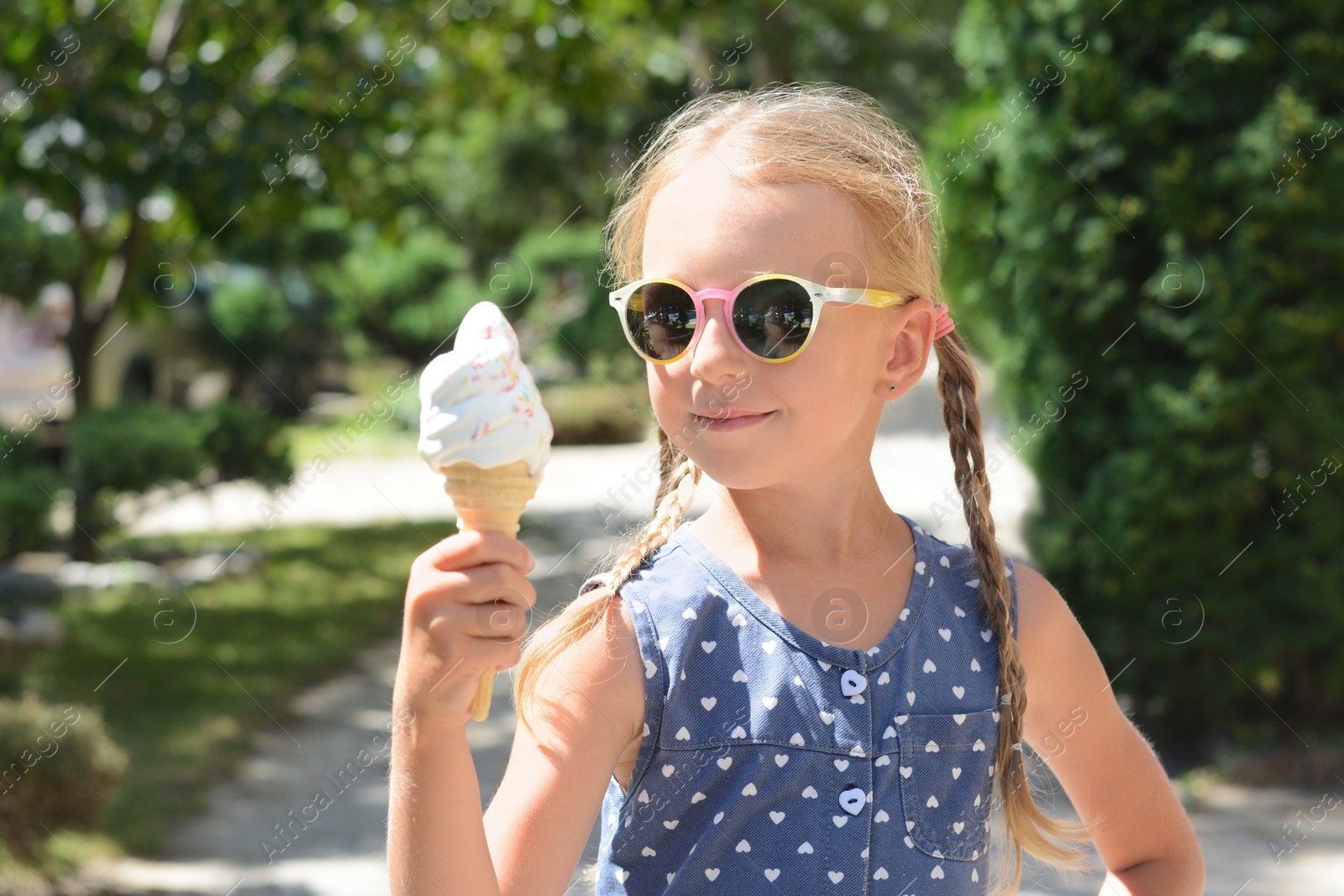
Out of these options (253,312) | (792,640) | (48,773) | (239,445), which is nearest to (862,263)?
(792,640)

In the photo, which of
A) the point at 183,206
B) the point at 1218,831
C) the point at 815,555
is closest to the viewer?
the point at 815,555

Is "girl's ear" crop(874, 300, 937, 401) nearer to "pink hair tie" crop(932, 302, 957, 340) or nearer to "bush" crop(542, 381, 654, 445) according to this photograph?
"pink hair tie" crop(932, 302, 957, 340)

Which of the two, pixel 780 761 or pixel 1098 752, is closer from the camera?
pixel 780 761

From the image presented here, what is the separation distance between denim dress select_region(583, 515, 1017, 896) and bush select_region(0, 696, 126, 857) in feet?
10.1

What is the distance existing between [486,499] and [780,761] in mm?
502

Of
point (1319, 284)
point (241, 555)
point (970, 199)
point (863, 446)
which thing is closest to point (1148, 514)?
point (1319, 284)

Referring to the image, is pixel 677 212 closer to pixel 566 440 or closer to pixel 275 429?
pixel 275 429

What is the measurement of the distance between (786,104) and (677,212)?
29cm

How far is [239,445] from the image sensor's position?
23.3 ft

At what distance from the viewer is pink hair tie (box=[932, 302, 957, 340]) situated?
64.2 inches

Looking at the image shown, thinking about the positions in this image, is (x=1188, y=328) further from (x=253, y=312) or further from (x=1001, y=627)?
(x=253, y=312)

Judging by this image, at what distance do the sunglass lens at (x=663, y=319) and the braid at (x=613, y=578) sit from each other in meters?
0.16

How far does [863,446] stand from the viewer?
1.61m

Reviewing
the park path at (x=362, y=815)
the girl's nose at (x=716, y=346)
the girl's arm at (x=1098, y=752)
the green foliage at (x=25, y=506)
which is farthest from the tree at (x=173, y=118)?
the girl's arm at (x=1098, y=752)
